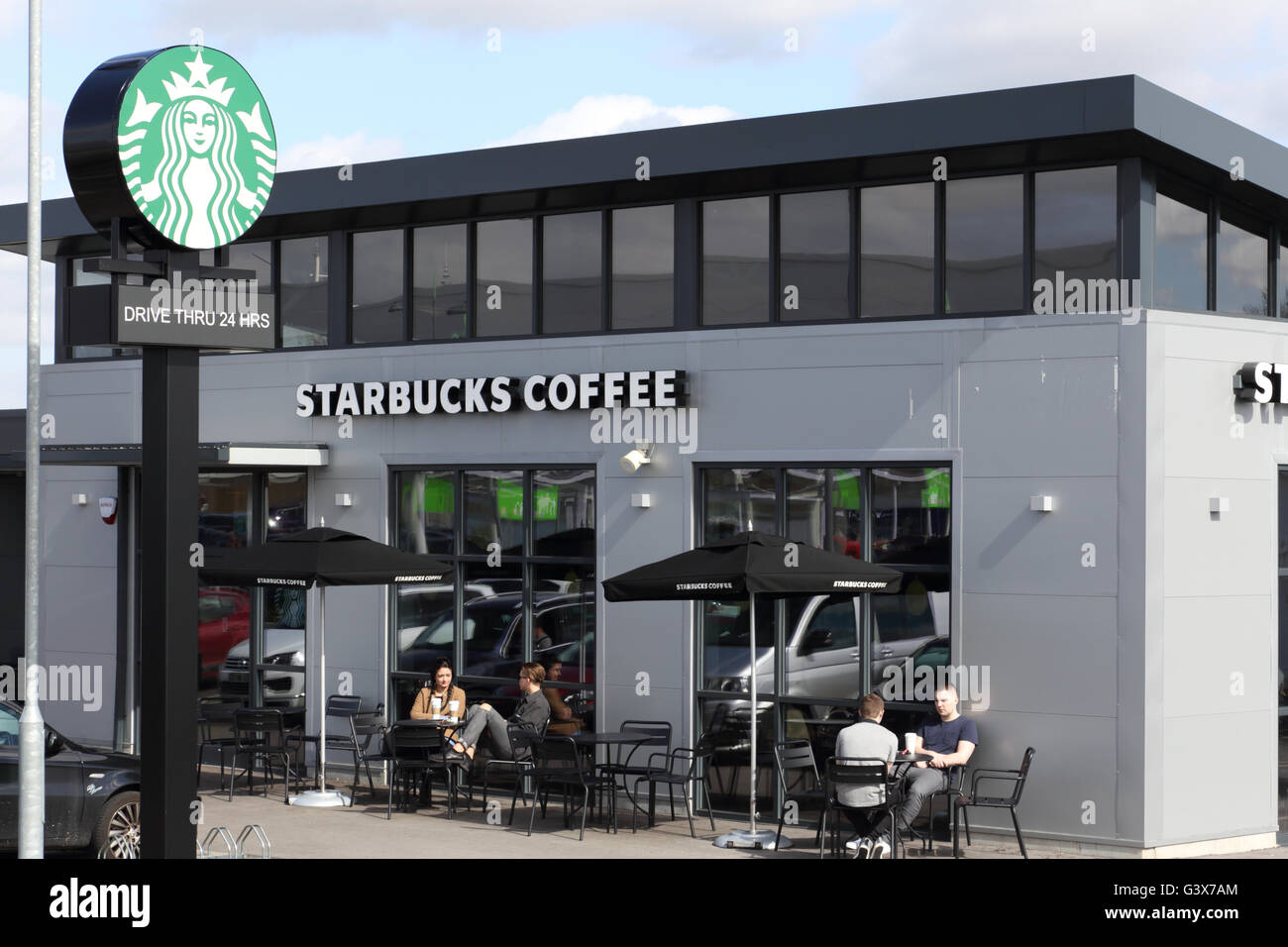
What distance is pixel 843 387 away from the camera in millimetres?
13180

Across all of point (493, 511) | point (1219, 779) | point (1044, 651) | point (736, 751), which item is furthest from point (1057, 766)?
point (493, 511)

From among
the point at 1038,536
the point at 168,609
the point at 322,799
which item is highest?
the point at 1038,536

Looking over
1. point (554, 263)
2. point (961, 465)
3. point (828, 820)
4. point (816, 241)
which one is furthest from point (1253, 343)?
point (554, 263)

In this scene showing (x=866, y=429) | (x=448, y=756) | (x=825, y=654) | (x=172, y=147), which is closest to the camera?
(x=172, y=147)

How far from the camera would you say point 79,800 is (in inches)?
446

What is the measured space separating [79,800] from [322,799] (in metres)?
3.12

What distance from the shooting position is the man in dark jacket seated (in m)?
13.9

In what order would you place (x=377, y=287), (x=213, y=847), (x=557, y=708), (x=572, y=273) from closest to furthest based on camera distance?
(x=213, y=847) < (x=557, y=708) < (x=572, y=273) < (x=377, y=287)

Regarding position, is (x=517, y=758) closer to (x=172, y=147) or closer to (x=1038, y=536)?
(x=1038, y=536)

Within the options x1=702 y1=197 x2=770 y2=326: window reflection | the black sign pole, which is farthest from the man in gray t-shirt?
the black sign pole

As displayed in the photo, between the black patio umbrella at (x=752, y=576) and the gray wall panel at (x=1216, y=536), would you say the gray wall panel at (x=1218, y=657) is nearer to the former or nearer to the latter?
the gray wall panel at (x=1216, y=536)

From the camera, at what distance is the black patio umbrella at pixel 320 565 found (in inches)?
531

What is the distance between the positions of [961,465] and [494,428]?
4751 mm

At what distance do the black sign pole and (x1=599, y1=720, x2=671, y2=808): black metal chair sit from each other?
6520mm
